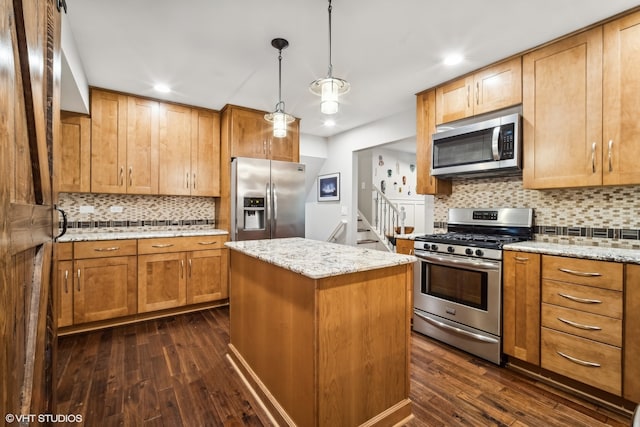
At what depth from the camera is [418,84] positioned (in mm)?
3055

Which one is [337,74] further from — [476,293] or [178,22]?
[476,293]

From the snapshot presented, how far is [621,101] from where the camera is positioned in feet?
6.56

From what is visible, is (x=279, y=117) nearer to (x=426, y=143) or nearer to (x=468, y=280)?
(x=426, y=143)

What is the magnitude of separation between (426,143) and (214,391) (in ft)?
9.50

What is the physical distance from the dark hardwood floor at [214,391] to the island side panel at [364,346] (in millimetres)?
288

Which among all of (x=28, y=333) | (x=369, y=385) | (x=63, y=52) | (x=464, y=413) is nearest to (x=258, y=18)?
(x=63, y=52)

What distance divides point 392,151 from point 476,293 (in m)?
4.95

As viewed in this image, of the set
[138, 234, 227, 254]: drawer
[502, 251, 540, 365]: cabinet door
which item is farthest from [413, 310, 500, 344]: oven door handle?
[138, 234, 227, 254]: drawer

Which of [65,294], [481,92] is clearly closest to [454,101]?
[481,92]

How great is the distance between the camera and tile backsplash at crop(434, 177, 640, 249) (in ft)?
7.23

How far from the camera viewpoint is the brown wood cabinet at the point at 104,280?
2908mm

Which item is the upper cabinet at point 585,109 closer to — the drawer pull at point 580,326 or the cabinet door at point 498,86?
the cabinet door at point 498,86

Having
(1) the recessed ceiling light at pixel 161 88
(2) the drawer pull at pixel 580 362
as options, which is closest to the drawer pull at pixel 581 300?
(2) the drawer pull at pixel 580 362

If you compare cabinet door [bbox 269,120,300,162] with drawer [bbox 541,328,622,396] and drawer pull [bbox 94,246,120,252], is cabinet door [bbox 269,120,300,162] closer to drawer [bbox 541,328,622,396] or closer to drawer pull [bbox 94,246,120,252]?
drawer pull [bbox 94,246,120,252]
